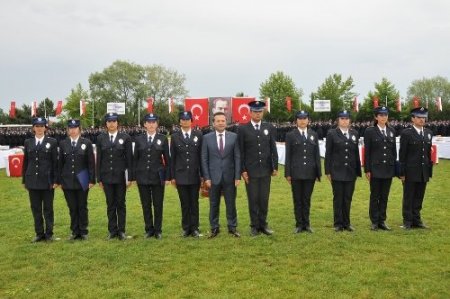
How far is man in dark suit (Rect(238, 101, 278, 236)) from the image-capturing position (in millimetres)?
7293

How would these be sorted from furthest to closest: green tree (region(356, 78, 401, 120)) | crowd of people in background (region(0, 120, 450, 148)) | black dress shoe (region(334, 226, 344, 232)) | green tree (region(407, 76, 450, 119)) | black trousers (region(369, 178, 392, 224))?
green tree (region(407, 76, 450, 119)), green tree (region(356, 78, 401, 120)), crowd of people in background (region(0, 120, 450, 148)), black trousers (region(369, 178, 392, 224)), black dress shoe (region(334, 226, 344, 232))

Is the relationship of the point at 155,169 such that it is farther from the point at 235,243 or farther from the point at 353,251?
the point at 353,251

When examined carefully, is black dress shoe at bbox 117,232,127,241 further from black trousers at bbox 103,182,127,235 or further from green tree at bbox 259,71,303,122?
green tree at bbox 259,71,303,122

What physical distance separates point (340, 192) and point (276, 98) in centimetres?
4566

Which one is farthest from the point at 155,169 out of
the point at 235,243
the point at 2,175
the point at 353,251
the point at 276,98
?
the point at 276,98

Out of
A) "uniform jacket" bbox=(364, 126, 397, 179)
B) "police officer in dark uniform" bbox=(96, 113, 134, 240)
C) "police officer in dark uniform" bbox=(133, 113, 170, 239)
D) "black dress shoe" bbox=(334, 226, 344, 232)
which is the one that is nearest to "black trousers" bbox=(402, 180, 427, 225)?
"uniform jacket" bbox=(364, 126, 397, 179)

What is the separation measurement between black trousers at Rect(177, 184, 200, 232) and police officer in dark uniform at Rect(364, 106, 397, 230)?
2.64m

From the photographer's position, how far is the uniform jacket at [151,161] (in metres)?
7.17

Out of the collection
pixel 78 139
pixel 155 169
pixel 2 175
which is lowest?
pixel 2 175

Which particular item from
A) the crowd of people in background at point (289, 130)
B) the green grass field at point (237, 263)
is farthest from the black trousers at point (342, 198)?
the crowd of people in background at point (289, 130)

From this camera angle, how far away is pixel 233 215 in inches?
288

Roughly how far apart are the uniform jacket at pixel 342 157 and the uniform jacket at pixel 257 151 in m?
0.88

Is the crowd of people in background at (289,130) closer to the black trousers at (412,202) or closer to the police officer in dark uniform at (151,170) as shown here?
the black trousers at (412,202)

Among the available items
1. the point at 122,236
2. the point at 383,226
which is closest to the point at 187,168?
the point at 122,236
